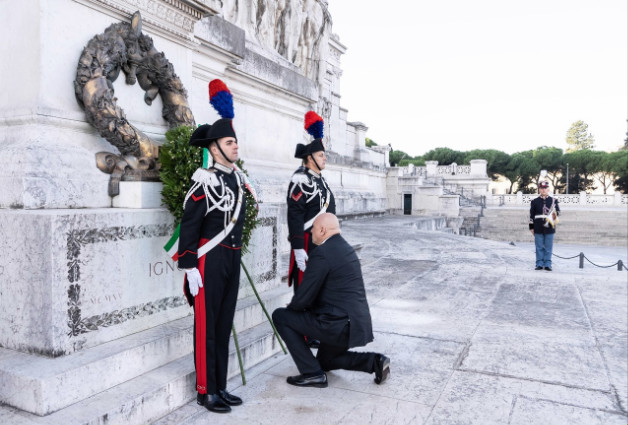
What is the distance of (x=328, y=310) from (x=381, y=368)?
60 cm

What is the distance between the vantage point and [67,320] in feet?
9.75

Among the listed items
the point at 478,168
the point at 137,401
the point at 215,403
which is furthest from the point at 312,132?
the point at 478,168

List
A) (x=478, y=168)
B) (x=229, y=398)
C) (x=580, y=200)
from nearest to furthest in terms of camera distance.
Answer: (x=229, y=398) < (x=580, y=200) < (x=478, y=168)

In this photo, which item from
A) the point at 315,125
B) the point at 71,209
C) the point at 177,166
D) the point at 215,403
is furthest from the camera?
the point at 315,125

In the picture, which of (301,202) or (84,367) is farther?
(301,202)

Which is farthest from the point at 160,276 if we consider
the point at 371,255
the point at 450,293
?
the point at 371,255

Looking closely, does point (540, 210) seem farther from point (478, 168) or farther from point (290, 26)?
point (478, 168)

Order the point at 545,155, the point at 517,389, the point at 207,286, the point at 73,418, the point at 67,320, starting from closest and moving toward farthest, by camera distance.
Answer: the point at 73,418
the point at 67,320
the point at 207,286
the point at 517,389
the point at 545,155

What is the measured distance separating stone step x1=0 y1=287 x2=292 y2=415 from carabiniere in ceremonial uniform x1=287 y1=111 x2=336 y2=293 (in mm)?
1147

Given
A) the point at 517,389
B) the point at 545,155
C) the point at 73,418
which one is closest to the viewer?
the point at 73,418

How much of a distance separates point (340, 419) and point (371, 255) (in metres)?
7.46

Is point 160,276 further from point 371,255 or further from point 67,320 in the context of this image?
point 371,255

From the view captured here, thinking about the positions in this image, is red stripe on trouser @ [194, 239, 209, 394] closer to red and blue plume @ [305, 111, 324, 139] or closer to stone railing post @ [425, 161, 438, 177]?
red and blue plume @ [305, 111, 324, 139]

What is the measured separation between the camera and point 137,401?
293 cm
